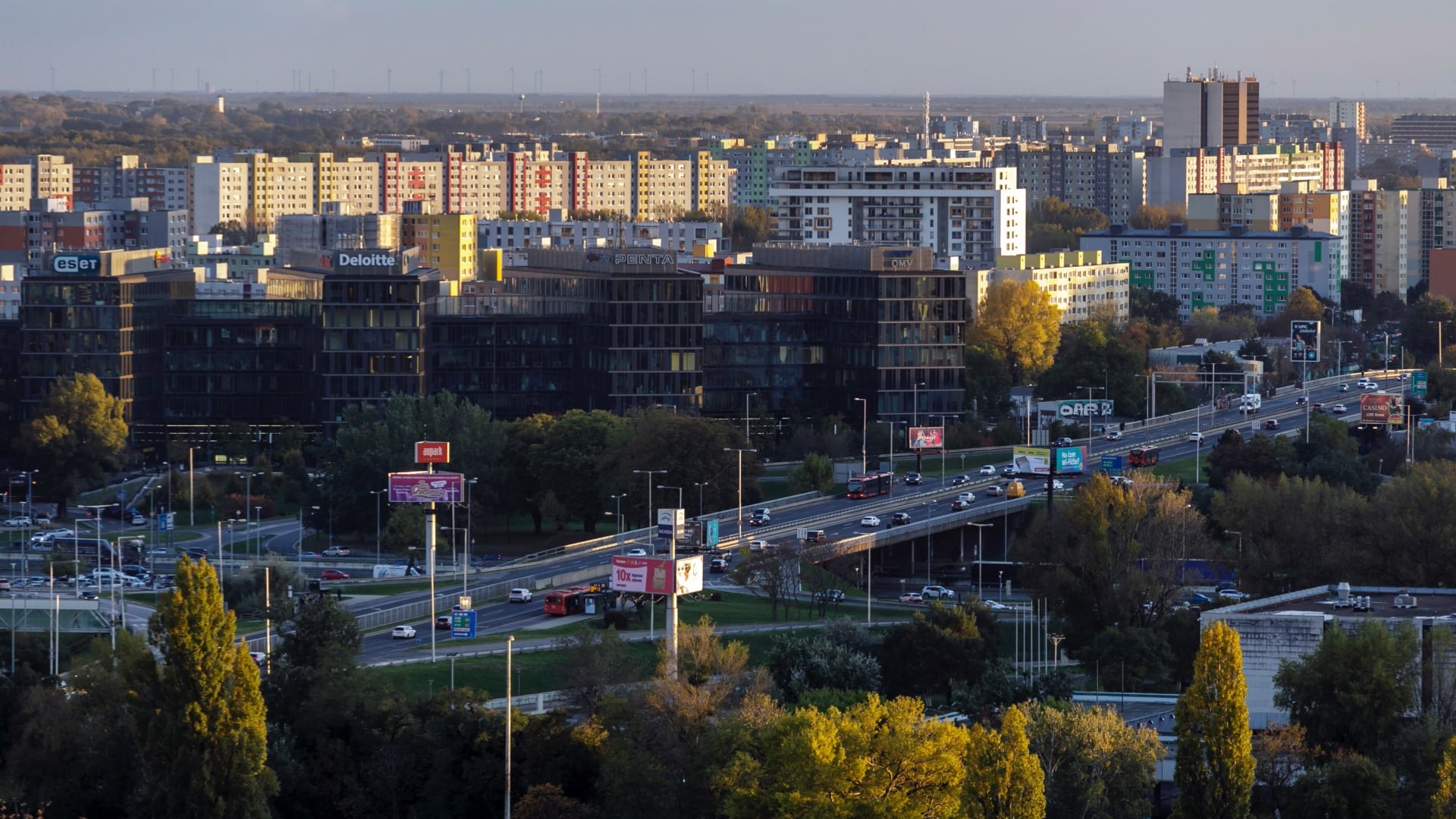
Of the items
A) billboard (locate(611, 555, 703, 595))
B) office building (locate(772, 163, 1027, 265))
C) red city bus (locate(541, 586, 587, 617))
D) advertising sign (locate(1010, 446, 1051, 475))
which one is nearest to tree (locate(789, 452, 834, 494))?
advertising sign (locate(1010, 446, 1051, 475))

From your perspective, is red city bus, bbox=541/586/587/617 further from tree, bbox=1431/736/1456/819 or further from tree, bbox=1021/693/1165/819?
tree, bbox=1431/736/1456/819

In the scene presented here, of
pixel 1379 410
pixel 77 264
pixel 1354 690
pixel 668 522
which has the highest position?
pixel 77 264

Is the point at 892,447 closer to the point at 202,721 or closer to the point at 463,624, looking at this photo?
the point at 463,624

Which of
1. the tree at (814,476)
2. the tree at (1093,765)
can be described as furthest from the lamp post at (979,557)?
the tree at (1093,765)

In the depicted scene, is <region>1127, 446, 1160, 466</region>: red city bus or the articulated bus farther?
<region>1127, 446, 1160, 466</region>: red city bus

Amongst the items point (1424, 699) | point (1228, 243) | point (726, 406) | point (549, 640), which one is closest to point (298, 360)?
point (726, 406)

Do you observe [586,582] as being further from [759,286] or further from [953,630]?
[759,286]

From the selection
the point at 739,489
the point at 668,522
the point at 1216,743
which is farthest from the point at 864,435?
the point at 1216,743

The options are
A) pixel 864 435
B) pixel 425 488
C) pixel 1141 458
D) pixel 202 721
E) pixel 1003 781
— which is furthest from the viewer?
pixel 864 435
